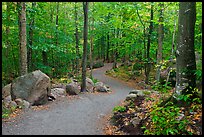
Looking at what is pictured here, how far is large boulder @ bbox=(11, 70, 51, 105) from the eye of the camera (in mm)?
10617

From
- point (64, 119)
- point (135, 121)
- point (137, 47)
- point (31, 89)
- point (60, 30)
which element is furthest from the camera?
point (137, 47)

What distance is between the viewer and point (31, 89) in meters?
10.7

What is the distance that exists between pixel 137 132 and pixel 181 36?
291 cm

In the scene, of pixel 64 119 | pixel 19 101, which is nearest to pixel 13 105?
pixel 19 101

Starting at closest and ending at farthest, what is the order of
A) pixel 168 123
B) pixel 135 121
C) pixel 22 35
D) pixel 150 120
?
1. pixel 168 123
2. pixel 150 120
3. pixel 135 121
4. pixel 22 35

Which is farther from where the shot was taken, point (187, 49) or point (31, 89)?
point (31, 89)

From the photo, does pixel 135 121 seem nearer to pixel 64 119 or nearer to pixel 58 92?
pixel 64 119

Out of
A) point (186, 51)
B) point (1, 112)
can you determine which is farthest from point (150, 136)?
point (1, 112)

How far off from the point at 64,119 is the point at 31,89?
2.82m

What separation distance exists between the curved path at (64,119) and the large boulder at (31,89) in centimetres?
65

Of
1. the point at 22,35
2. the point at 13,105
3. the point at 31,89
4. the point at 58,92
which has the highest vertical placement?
the point at 22,35

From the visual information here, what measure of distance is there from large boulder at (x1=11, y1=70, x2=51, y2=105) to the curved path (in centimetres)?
65

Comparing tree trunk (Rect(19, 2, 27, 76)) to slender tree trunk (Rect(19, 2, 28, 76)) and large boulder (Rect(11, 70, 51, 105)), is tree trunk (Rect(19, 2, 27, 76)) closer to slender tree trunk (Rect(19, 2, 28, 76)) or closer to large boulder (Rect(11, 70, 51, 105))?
slender tree trunk (Rect(19, 2, 28, 76))

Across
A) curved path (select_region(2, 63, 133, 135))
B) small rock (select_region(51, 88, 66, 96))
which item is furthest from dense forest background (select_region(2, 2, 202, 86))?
curved path (select_region(2, 63, 133, 135))
